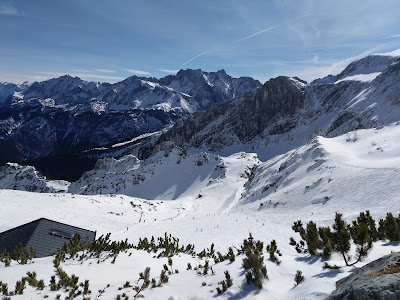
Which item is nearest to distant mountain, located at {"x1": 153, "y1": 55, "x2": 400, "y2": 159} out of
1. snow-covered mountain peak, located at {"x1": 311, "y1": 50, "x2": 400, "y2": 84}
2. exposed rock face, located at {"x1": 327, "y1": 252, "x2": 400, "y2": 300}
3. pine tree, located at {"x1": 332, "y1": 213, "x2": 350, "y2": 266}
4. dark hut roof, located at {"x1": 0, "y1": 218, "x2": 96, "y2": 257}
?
snow-covered mountain peak, located at {"x1": 311, "y1": 50, "x2": 400, "y2": 84}

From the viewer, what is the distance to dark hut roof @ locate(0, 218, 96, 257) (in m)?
17.5

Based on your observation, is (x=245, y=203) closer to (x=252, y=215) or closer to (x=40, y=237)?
(x=252, y=215)

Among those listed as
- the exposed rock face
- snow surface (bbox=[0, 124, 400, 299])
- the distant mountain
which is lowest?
snow surface (bbox=[0, 124, 400, 299])

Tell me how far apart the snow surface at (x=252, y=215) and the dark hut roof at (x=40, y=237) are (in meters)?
7.15

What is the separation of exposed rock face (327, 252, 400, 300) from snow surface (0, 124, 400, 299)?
38.8 inches

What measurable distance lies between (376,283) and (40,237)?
18975 millimetres

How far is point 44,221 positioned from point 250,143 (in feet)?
389

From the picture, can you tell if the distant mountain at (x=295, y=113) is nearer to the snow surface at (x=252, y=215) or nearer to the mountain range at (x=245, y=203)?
the mountain range at (x=245, y=203)

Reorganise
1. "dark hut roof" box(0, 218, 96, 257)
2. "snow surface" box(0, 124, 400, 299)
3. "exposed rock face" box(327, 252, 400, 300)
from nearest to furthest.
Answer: "exposed rock face" box(327, 252, 400, 300)
"snow surface" box(0, 124, 400, 299)
"dark hut roof" box(0, 218, 96, 257)

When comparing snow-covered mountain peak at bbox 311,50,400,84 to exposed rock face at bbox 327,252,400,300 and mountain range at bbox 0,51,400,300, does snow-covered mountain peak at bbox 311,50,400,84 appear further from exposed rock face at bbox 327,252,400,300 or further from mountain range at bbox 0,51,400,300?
exposed rock face at bbox 327,252,400,300

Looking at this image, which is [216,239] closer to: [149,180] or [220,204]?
[220,204]

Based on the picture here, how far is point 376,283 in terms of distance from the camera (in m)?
4.80

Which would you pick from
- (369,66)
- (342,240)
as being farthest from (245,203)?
(369,66)

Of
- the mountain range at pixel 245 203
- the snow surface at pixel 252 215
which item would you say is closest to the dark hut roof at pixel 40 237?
the mountain range at pixel 245 203
